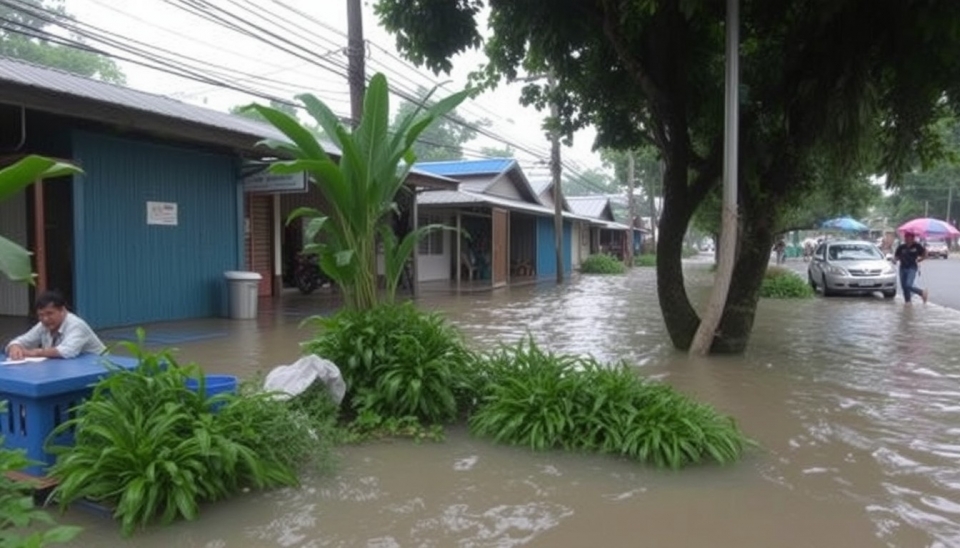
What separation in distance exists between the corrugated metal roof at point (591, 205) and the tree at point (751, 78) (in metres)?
32.8

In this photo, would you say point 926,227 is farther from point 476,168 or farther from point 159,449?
point 159,449

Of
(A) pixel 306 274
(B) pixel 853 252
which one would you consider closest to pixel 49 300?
(A) pixel 306 274

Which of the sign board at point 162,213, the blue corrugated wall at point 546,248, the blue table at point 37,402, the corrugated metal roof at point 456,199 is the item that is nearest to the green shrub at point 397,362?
the blue table at point 37,402

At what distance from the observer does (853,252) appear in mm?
20109

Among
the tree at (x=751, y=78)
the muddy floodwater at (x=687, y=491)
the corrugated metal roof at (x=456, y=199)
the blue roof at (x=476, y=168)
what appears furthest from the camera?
the blue roof at (x=476, y=168)

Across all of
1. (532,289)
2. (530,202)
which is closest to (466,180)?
(530,202)

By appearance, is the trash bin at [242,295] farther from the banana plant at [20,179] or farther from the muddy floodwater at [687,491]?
the banana plant at [20,179]

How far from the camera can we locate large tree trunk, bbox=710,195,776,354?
8945 mm

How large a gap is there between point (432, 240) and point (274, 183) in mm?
11209

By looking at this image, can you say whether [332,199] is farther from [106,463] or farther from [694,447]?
[694,447]

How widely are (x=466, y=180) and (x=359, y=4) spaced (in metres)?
15.2

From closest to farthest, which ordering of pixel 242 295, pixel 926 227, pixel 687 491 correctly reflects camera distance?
pixel 687 491
pixel 242 295
pixel 926 227

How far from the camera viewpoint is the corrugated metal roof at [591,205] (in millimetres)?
43500

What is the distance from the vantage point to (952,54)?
7.65 meters
